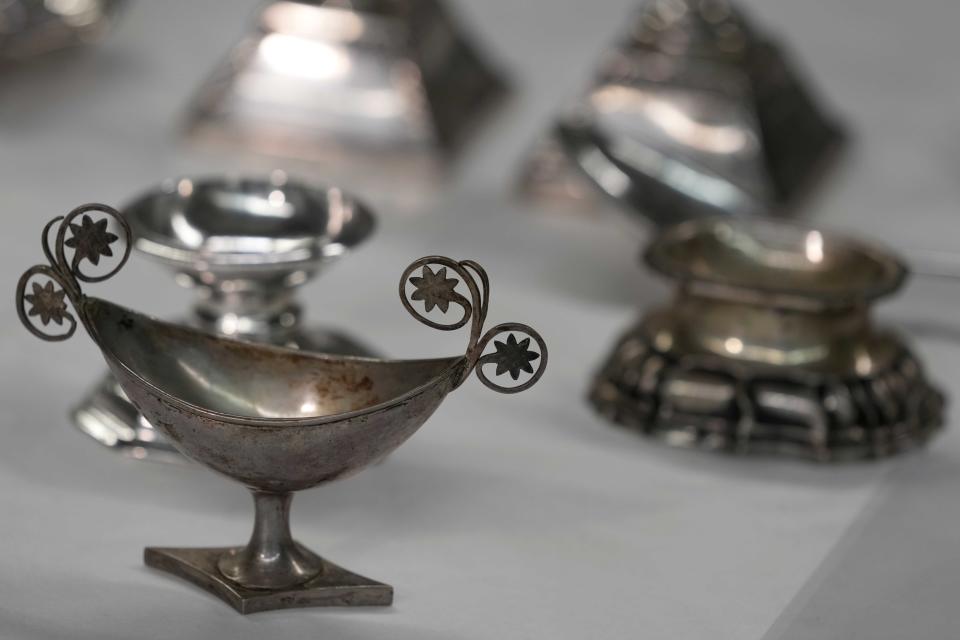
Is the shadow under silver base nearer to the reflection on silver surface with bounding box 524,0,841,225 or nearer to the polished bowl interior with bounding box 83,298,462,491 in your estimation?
the polished bowl interior with bounding box 83,298,462,491

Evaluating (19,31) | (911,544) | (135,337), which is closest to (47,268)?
(135,337)

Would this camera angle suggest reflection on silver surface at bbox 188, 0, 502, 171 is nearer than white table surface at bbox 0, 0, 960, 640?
No

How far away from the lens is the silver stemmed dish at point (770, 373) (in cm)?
90

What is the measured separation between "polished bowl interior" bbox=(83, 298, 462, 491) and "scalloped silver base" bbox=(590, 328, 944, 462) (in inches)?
9.2

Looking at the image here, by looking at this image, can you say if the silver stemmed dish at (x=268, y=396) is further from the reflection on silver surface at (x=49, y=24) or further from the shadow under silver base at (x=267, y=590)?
the reflection on silver surface at (x=49, y=24)

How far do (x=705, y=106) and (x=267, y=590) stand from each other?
736mm

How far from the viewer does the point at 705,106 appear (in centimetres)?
132

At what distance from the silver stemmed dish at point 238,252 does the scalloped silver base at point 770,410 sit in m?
0.18

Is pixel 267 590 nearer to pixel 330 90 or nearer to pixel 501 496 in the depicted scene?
pixel 501 496

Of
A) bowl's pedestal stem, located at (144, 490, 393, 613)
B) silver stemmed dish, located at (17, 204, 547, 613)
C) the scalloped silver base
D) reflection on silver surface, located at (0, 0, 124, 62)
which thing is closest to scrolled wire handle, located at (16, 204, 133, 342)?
silver stemmed dish, located at (17, 204, 547, 613)

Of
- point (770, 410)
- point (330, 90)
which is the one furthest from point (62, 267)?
point (330, 90)

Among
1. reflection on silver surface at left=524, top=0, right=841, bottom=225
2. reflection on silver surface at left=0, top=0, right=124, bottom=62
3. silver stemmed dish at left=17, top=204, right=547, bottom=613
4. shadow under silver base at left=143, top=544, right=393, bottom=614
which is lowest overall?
shadow under silver base at left=143, top=544, right=393, bottom=614

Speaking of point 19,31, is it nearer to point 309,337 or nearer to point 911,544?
point 309,337

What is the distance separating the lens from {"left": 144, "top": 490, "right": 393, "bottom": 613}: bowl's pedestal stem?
0.70 meters
